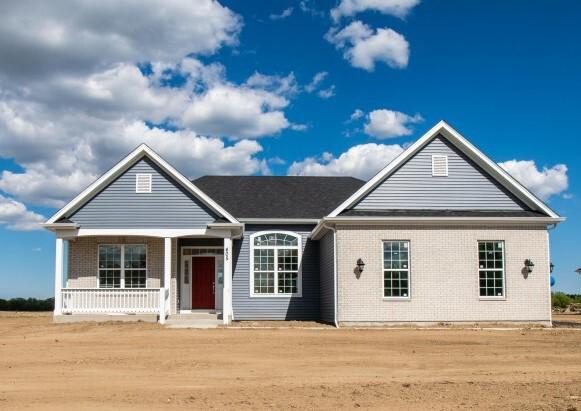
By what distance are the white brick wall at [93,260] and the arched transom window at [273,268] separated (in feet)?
10.1

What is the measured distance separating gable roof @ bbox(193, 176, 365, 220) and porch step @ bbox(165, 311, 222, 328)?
378 centimetres

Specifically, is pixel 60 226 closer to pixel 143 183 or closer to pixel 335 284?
pixel 143 183

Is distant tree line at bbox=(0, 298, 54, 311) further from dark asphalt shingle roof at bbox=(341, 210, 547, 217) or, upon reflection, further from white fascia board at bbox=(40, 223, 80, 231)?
dark asphalt shingle roof at bbox=(341, 210, 547, 217)

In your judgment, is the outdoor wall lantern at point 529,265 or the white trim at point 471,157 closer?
the outdoor wall lantern at point 529,265

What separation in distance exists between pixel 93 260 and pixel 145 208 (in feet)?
9.99

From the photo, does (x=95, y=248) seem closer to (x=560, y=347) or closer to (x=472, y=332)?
(x=472, y=332)

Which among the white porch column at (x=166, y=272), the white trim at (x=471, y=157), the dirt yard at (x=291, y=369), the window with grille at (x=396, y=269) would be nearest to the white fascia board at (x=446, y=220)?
the white trim at (x=471, y=157)

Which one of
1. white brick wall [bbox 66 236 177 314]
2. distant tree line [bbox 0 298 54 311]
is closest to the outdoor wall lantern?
white brick wall [bbox 66 236 177 314]

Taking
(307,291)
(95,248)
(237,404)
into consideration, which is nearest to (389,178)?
(307,291)

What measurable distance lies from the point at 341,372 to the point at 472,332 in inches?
349

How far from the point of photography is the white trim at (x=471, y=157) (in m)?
22.9

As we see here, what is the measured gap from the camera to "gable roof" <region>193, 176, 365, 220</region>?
2647 centimetres

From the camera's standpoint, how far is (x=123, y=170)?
2420 centimetres

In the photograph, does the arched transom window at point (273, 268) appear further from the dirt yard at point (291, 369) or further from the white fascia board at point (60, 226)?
the white fascia board at point (60, 226)
